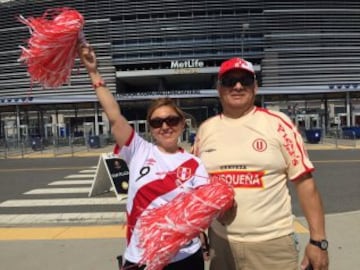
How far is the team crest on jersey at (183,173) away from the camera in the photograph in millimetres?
2830

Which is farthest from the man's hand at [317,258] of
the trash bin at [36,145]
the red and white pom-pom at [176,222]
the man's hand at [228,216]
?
→ the trash bin at [36,145]

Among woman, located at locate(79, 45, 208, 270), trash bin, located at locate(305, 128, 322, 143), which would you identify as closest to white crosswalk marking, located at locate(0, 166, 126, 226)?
woman, located at locate(79, 45, 208, 270)

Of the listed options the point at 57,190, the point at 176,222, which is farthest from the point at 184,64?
the point at 176,222

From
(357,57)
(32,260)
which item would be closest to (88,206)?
(32,260)

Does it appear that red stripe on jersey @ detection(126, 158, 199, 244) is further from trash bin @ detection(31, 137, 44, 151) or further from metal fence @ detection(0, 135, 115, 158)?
trash bin @ detection(31, 137, 44, 151)

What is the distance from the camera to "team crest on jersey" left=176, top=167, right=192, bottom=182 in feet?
9.29

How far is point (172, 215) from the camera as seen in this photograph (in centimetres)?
259

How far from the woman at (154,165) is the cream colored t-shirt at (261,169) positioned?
0.17 metres

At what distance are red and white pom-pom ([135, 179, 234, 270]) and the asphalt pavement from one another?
11.2 ft

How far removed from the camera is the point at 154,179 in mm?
2834

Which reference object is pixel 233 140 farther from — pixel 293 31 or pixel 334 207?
pixel 293 31

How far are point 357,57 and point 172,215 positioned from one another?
73061mm

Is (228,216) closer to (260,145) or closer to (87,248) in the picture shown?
(260,145)

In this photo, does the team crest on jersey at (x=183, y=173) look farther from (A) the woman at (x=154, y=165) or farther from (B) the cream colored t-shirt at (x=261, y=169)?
(B) the cream colored t-shirt at (x=261, y=169)
